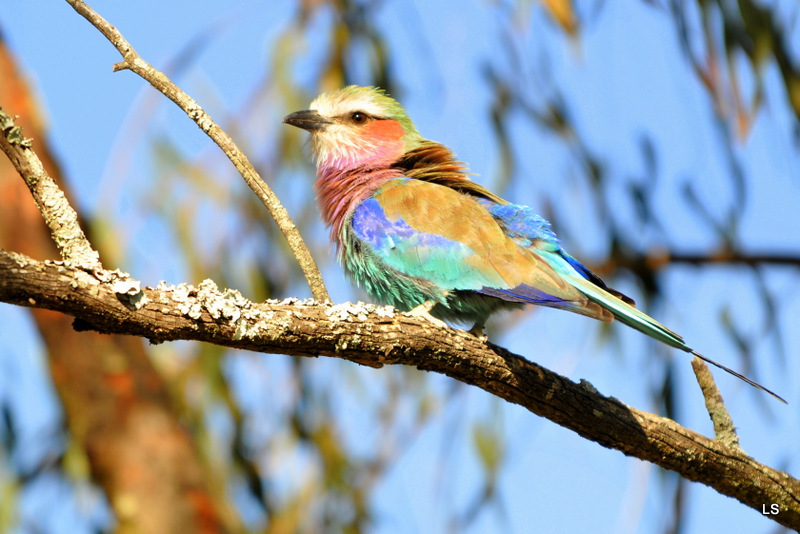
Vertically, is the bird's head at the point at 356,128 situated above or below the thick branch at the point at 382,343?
above

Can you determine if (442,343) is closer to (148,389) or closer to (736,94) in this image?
(736,94)

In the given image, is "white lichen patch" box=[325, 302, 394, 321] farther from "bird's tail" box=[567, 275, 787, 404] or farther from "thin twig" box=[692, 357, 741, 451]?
"thin twig" box=[692, 357, 741, 451]

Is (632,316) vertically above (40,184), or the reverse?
(632,316)

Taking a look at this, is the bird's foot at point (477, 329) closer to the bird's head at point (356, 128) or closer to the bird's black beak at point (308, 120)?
the bird's head at point (356, 128)

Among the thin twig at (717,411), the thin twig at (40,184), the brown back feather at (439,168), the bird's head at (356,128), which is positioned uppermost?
the bird's head at (356,128)

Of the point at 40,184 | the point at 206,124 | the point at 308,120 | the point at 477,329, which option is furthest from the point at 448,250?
the point at 40,184

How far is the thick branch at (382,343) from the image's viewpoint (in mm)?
1946

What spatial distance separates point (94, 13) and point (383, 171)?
1.46 metres

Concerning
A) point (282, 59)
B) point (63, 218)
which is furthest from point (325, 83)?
point (63, 218)

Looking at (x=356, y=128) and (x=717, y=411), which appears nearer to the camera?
(x=717, y=411)

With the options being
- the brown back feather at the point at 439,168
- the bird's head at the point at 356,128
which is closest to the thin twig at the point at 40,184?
the brown back feather at the point at 439,168

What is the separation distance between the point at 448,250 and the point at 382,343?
0.74m

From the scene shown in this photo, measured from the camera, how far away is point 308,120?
13.4ft

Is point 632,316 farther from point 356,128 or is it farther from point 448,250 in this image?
point 356,128
